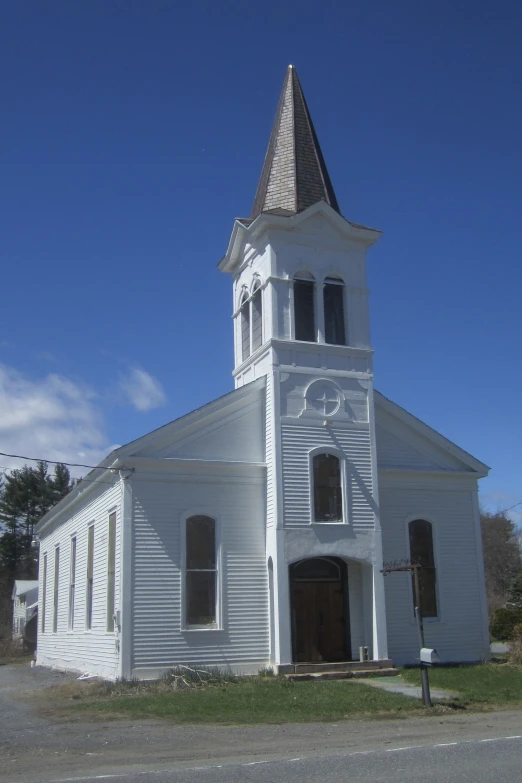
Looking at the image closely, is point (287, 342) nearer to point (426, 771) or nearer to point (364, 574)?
point (364, 574)

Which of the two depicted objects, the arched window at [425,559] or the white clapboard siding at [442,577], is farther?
the arched window at [425,559]

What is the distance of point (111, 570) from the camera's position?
22.2 meters

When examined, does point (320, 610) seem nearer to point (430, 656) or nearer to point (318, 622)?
point (318, 622)

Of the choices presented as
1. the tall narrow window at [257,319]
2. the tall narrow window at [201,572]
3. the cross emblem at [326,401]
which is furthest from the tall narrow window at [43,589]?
the cross emblem at [326,401]

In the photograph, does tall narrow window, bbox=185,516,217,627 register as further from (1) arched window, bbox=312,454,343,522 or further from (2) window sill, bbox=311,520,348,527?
(1) arched window, bbox=312,454,343,522

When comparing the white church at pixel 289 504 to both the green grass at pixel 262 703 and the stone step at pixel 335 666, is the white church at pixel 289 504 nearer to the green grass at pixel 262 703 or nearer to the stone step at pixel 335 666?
the stone step at pixel 335 666

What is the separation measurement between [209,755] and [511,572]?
57.9 metres

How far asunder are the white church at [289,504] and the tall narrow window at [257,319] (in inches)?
2.8

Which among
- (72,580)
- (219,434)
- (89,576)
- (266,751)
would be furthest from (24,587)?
(266,751)

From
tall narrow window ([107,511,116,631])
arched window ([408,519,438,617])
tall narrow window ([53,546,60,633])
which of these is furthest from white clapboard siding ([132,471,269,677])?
tall narrow window ([53,546,60,633])

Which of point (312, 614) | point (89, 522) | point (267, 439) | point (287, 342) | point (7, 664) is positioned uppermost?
point (287, 342)

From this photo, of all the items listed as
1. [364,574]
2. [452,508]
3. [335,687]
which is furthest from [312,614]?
[452,508]

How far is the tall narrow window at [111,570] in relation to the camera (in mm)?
21859

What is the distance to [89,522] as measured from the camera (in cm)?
2566
